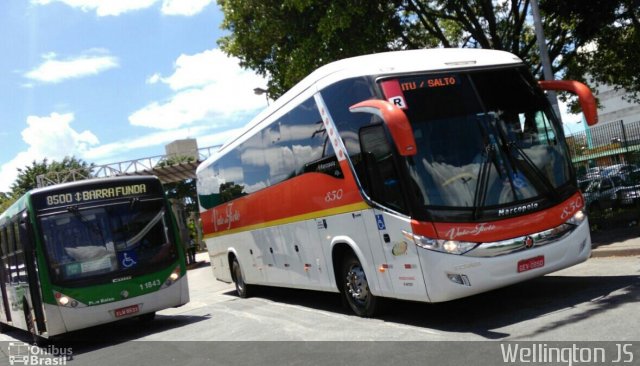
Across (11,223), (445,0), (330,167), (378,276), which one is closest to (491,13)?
(445,0)

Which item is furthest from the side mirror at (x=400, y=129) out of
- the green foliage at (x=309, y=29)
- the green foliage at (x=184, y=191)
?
the green foliage at (x=184, y=191)

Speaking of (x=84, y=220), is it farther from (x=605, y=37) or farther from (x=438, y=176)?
(x=605, y=37)

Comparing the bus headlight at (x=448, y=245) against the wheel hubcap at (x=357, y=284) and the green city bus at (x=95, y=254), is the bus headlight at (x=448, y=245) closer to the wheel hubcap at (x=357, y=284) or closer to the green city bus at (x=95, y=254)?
the wheel hubcap at (x=357, y=284)

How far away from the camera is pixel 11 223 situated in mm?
12406

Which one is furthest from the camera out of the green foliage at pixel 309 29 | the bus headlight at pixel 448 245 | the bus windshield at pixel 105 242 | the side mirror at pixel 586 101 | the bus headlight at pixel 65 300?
the green foliage at pixel 309 29

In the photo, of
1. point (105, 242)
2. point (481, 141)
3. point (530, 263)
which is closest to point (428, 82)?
point (481, 141)

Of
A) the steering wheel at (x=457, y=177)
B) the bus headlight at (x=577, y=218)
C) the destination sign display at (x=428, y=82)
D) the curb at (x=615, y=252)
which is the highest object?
the destination sign display at (x=428, y=82)

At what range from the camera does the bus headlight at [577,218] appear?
7984 mm

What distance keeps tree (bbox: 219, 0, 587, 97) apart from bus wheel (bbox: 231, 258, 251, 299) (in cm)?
585

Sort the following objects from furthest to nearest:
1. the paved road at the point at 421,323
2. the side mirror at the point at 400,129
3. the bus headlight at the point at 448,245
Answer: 1. the bus headlight at the point at 448,245
2. the paved road at the point at 421,323
3. the side mirror at the point at 400,129

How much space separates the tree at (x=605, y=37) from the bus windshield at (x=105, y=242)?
12206 millimetres

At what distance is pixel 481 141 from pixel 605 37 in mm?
14906

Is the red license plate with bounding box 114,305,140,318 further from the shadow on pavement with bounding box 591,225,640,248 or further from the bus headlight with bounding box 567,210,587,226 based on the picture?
the shadow on pavement with bounding box 591,225,640,248

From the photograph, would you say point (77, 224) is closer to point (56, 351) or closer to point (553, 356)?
point (56, 351)
